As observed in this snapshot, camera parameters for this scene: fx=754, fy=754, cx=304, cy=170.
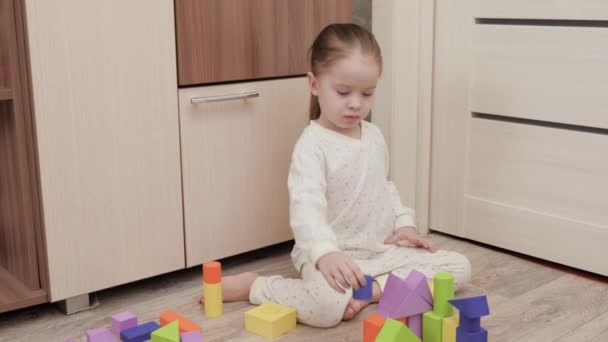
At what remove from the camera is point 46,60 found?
4.25 ft

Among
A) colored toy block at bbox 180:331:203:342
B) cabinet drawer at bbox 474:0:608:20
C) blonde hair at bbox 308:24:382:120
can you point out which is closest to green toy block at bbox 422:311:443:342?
colored toy block at bbox 180:331:203:342

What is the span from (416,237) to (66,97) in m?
0.74

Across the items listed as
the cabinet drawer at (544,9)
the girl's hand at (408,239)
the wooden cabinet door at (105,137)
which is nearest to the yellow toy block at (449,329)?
the girl's hand at (408,239)

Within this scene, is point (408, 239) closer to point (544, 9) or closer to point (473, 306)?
point (473, 306)

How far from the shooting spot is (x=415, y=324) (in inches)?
49.1

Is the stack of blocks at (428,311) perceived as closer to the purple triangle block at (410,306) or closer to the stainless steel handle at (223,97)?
the purple triangle block at (410,306)

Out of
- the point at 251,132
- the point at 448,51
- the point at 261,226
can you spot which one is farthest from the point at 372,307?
the point at 448,51

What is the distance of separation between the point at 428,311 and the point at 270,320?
280mm

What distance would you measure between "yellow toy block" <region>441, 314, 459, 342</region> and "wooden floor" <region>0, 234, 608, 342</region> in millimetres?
156

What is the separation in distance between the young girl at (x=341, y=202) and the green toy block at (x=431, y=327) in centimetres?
18

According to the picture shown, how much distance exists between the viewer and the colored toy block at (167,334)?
119cm

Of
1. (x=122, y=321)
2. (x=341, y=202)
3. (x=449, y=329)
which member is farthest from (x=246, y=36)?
(x=449, y=329)

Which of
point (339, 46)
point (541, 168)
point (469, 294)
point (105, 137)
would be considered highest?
point (339, 46)

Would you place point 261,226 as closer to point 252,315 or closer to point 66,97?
point 252,315
